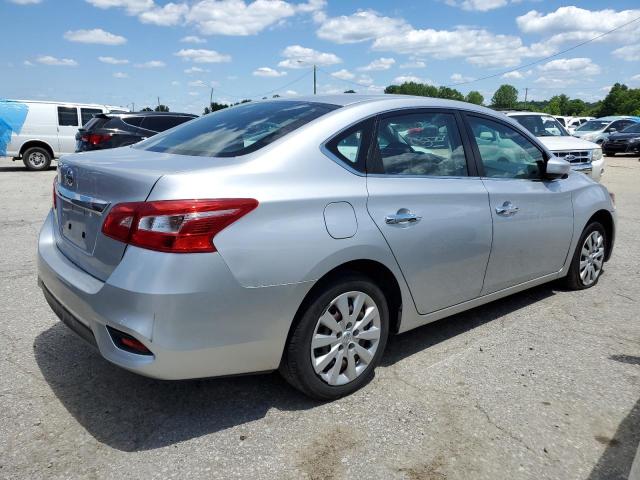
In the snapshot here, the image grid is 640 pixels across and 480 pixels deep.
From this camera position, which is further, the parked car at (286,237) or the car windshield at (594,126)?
the car windshield at (594,126)

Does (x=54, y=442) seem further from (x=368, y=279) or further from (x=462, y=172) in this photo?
(x=462, y=172)

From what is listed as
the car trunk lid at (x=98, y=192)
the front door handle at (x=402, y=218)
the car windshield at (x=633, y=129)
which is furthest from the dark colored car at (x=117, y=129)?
the car windshield at (x=633, y=129)

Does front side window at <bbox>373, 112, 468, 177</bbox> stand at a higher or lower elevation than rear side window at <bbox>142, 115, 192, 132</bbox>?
lower

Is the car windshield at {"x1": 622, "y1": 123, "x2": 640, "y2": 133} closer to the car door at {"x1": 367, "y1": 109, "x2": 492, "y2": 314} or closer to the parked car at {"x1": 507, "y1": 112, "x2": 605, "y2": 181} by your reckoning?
the parked car at {"x1": 507, "y1": 112, "x2": 605, "y2": 181}

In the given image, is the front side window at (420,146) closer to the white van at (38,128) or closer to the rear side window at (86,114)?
the white van at (38,128)

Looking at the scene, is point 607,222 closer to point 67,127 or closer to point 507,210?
point 507,210

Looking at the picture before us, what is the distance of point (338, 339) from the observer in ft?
9.40

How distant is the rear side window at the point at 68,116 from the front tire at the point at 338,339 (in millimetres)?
15561

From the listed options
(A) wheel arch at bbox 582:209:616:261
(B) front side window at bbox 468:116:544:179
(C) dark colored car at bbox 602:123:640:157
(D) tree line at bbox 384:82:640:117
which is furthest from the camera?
(D) tree line at bbox 384:82:640:117

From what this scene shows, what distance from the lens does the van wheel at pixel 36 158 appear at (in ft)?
51.7

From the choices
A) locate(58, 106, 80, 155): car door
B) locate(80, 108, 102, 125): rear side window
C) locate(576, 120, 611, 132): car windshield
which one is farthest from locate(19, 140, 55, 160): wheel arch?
locate(576, 120, 611, 132): car windshield

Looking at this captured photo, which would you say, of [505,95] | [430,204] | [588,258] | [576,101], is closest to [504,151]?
[430,204]

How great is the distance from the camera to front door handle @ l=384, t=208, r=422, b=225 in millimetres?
2936

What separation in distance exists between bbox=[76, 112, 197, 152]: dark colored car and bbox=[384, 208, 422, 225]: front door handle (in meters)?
10.1
